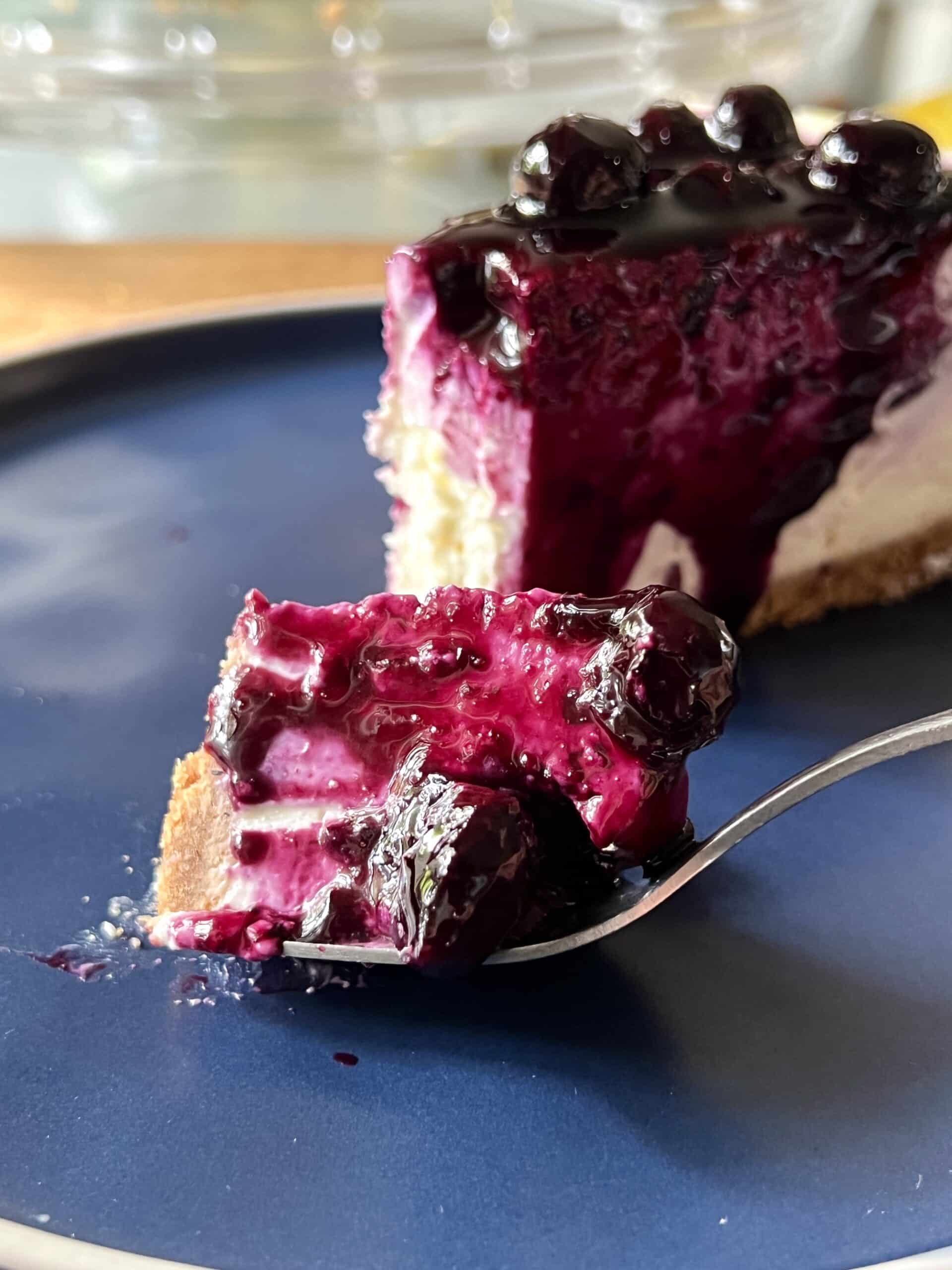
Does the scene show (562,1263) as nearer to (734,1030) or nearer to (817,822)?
(734,1030)

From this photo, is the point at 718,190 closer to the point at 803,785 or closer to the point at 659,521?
the point at 659,521

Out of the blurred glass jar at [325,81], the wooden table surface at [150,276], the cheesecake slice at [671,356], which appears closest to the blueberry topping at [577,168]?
the cheesecake slice at [671,356]

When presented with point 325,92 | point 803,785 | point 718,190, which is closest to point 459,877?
point 803,785

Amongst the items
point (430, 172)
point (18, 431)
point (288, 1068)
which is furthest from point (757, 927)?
point (430, 172)

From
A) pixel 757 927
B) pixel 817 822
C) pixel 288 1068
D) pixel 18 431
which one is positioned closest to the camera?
pixel 288 1068

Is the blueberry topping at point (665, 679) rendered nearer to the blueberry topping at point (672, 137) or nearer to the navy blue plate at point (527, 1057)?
the navy blue plate at point (527, 1057)
